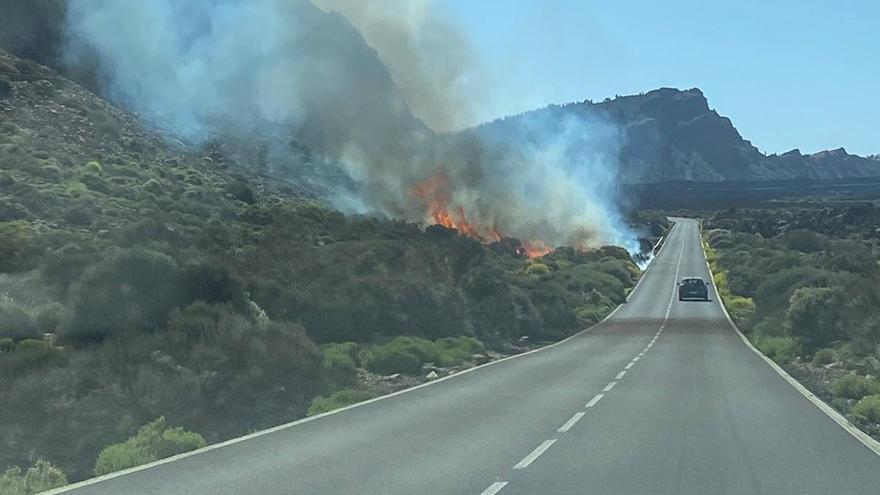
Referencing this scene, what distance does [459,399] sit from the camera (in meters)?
17.1

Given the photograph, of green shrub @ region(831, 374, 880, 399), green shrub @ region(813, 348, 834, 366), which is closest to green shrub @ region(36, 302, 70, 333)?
green shrub @ region(831, 374, 880, 399)

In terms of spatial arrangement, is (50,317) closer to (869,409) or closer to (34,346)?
(34,346)

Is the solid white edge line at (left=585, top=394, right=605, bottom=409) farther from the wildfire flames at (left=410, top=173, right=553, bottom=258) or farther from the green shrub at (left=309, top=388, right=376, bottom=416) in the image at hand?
the wildfire flames at (left=410, top=173, right=553, bottom=258)

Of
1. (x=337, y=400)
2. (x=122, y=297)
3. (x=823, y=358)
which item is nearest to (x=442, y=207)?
(x=823, y=358)

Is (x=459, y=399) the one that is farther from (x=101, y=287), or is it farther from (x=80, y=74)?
(x=80, y=74)

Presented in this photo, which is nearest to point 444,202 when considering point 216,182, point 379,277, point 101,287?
point 216,182

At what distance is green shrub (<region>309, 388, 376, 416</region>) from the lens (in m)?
16.6

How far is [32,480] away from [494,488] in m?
5.73

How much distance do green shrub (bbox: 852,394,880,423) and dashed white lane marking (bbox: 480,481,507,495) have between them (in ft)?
29.6

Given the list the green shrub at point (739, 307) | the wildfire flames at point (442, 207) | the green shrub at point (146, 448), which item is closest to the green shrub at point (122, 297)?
the green shrub at point (146, 448)

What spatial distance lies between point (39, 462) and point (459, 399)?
709cm

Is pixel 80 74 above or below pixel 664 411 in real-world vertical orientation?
above

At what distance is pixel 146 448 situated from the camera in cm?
1229

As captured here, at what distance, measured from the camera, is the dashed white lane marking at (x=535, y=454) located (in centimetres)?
1024
